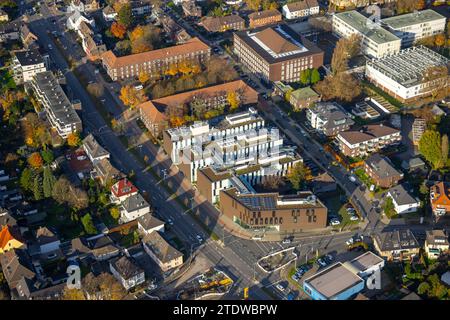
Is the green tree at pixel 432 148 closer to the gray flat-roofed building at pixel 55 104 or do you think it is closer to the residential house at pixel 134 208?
the residential house at pixel 134 208

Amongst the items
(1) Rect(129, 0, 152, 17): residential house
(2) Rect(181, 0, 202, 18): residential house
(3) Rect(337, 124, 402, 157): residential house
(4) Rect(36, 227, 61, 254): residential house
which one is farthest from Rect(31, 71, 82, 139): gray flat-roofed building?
(3) Rect(337, 124, 402, 157): residential house

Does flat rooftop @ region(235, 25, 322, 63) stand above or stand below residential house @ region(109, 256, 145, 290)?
above

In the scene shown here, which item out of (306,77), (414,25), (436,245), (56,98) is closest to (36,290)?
(56,98)

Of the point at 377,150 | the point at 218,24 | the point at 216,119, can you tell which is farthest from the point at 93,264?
the point at 218,24

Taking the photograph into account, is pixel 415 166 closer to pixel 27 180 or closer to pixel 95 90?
pixel 95 90

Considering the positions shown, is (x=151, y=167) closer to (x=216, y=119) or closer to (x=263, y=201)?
(x=216, y=119)

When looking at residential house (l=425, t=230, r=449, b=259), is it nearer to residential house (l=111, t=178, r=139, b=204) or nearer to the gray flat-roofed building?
residential house (l=111, t=178, r=139, b=204)
